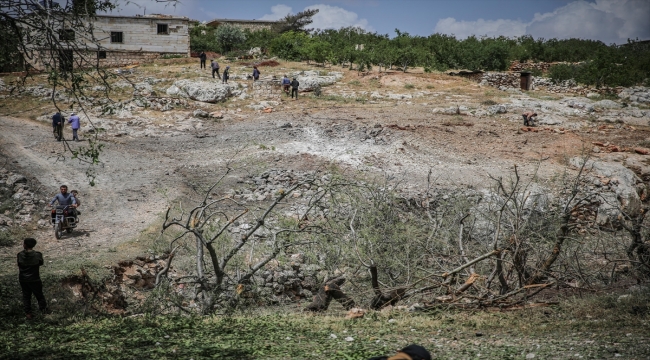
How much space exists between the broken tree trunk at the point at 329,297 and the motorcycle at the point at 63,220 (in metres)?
6.82

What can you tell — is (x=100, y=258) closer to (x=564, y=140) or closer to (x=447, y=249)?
(x=447, y=249)

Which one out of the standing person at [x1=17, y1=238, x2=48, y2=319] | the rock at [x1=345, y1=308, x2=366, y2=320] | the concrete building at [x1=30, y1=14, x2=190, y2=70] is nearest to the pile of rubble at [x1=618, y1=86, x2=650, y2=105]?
the rock at [x1=345, y1=308, x2=366, y2=320]

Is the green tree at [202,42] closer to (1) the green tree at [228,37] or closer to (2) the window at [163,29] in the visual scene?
(1) the green tree at [228,37]

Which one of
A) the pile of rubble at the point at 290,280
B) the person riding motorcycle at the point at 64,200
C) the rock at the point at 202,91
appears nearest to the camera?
the pile of rubble at the point at 290,280

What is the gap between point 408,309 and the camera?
8117 millimetres

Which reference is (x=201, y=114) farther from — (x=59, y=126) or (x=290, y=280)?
(x=290, y=280)

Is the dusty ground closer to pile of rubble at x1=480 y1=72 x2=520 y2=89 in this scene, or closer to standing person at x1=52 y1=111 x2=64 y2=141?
standing person at x1=52 y1=111 x2=64 y2=141

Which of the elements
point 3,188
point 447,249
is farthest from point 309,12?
point 447,249

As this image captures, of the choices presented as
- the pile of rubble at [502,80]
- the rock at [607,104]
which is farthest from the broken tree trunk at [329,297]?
the pile of rubble at [502,80]

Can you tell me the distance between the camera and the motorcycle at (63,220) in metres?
12.4

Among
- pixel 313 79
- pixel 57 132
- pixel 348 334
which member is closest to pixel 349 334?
pixel 348 334

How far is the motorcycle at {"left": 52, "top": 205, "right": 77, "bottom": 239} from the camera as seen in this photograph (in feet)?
40.7

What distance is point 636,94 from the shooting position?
2742 cm

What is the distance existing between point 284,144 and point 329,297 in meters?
11.3
